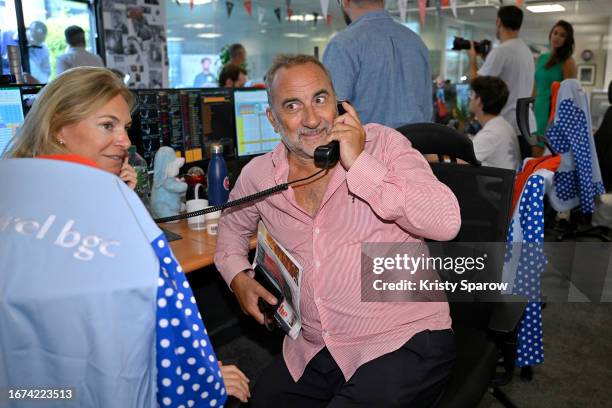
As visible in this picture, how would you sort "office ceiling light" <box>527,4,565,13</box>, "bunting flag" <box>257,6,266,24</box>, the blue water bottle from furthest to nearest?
"bunting flag" <box>257,6,266,24</box>
"office ceiling light" <box>527,4,565,13</box>
the blue water bottle

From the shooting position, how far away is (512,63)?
366 cm

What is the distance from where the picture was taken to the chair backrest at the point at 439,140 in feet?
4.63

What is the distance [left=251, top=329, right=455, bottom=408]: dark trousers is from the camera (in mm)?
1144

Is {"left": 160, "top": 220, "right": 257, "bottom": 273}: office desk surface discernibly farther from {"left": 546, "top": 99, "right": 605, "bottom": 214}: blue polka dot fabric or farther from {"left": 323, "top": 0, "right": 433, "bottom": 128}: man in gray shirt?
{"left": 546, "top": 99, "right": 605, "bottom": 214}: blue polka dot fabric

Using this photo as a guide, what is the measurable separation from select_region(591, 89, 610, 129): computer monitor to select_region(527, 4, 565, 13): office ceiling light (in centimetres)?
185

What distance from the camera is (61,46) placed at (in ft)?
17.0

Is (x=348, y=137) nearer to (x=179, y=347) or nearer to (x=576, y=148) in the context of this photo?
(x=179, y=347)

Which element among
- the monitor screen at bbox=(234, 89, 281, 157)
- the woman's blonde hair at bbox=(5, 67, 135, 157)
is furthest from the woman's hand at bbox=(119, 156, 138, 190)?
the monitor screen at bbox=(234, 89, 281, 157)

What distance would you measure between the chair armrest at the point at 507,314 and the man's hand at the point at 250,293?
0.57m

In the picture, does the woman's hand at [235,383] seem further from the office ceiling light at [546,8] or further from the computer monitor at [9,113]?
the office ceiling light at [546,8]

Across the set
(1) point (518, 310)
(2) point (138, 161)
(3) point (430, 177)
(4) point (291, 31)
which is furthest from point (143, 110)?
(4) point (291, 31)

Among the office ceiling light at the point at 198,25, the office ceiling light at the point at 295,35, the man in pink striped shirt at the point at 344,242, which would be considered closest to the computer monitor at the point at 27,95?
the man in pink striped shirt at the point at 344,242

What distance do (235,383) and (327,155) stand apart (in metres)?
0.54

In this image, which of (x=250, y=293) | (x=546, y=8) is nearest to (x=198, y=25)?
(x=546, y=8)
